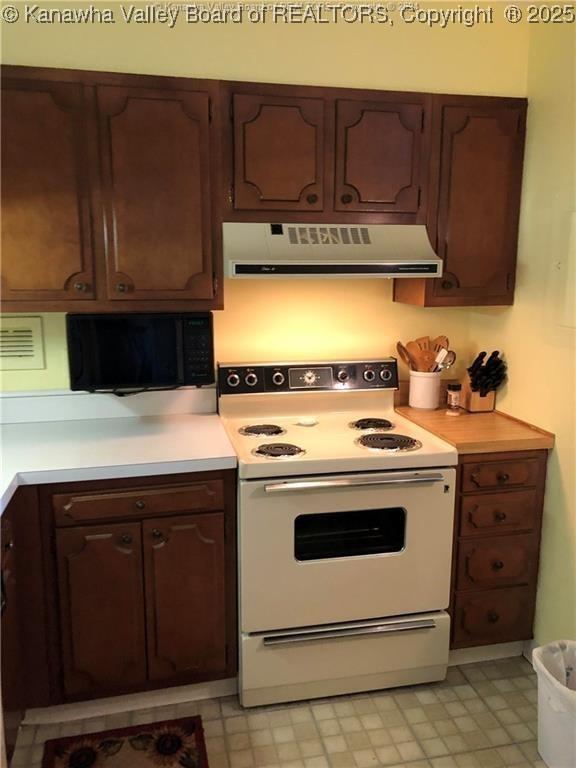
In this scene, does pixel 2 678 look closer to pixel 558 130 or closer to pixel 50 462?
pixel 50 462

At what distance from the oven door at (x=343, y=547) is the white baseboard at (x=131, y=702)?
0.33 meters

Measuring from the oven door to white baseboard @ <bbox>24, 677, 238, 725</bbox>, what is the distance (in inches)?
13.0

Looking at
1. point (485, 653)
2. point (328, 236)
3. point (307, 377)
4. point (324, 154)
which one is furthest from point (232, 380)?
point (485, 653)

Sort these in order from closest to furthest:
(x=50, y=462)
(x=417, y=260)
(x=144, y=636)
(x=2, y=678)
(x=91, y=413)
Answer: (x=2, y=678)
(x=50, y=462)
(x=144, y=636)
(x=417, y=260)
(x=91, y=413)

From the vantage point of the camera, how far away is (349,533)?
225 cm

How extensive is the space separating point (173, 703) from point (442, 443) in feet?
4.51

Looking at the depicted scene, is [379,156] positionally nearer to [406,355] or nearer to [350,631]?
[406,355]

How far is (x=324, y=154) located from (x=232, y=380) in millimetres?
943

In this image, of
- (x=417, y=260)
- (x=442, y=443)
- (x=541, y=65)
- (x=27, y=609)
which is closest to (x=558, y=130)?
(x=541, y=65)

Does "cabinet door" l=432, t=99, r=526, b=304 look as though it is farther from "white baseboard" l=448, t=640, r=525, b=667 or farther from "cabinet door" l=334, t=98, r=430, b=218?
"white baseboard" l=448, t=640, r=525, b=667

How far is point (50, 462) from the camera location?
2.00m

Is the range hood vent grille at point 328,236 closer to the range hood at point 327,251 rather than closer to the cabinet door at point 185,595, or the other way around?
the range hood at point 327,251

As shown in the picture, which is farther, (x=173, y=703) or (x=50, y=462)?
(x=173, y=703)

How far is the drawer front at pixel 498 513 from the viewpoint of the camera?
234 centimetres
